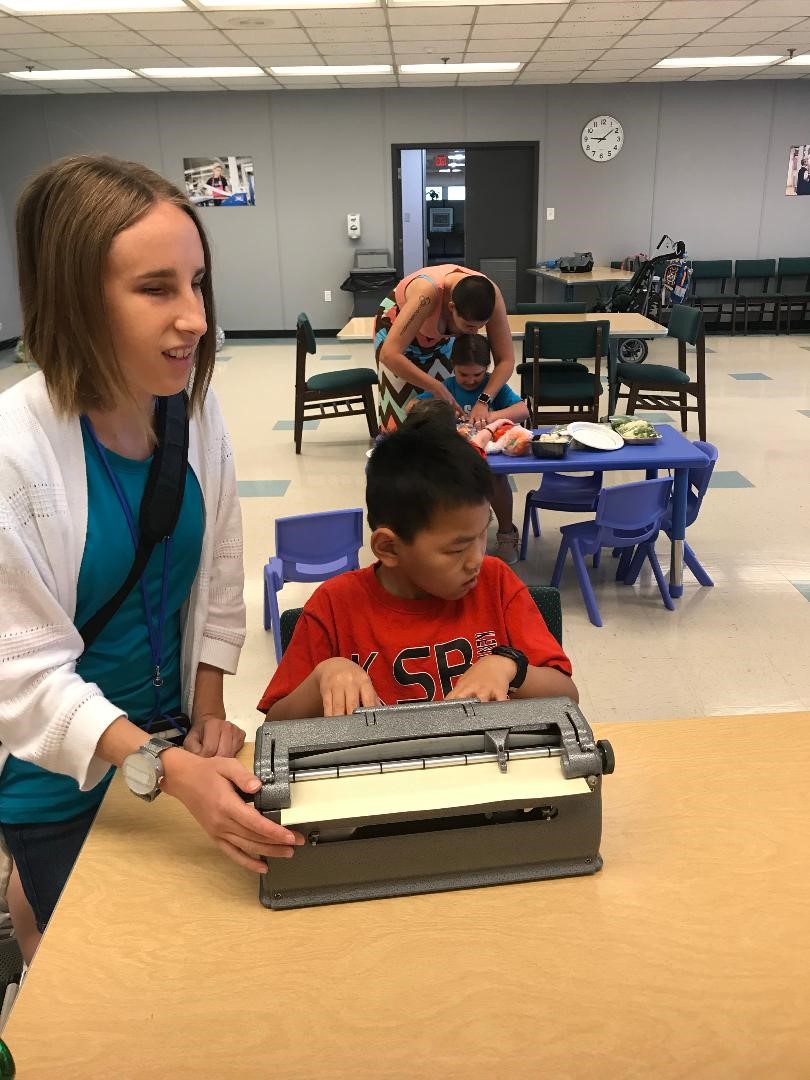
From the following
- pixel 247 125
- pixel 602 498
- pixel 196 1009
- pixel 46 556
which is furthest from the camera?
pixel 247 125

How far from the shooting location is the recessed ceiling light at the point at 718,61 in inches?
322

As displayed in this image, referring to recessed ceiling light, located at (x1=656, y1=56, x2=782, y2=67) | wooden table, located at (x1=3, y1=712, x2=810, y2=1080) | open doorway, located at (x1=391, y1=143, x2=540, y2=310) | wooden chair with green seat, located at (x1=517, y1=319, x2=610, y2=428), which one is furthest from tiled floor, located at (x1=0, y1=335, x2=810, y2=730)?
open doorway, located at (x1=391, y1=143, x2=540, y2=310)

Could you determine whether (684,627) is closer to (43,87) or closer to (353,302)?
(353,302)

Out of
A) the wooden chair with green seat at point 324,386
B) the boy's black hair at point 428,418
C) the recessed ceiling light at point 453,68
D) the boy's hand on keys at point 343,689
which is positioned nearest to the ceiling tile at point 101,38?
the recessed ceiling light at point 453,68

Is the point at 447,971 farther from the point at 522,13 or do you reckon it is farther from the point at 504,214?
the point at 504,214

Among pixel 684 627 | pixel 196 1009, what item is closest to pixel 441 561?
pixel 196 1009

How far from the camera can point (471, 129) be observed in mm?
9883

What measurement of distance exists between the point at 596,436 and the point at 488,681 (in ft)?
8.18

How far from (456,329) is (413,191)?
10.2m

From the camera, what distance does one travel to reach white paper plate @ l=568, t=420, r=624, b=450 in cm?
333

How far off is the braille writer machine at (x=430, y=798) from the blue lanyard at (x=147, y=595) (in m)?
0.34

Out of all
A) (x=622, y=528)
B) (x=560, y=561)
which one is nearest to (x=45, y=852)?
(x=622, y=528)

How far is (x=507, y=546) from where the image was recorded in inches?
151

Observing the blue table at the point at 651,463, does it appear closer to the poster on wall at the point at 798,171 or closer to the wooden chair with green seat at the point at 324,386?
the wooden chair with green seat at the point at 324,386
